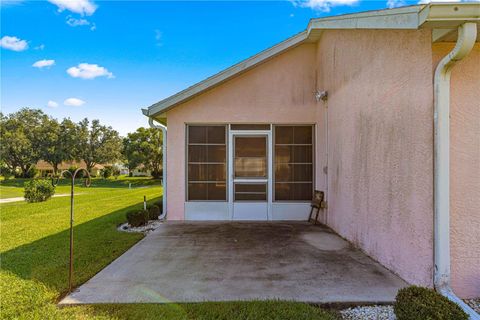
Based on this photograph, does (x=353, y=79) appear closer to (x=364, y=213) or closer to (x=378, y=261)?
(x=364, y=213)

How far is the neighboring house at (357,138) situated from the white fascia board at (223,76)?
0.03 m

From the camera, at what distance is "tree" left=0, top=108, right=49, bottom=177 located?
3653cm

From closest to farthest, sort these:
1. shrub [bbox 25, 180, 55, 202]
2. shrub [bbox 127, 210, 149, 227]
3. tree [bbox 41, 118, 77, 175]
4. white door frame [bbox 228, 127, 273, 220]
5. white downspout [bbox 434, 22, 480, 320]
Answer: white downspout [bbox 434, 22, 480, 320]
shrub [bbox 127, 210, 149, 227]
white door frame [bbox 228, 127, 273, 220]
shrub [bbox 25, 180, 55, 202]
tree [bbox 41, 118, 77, 175]

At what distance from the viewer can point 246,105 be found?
7.29 m

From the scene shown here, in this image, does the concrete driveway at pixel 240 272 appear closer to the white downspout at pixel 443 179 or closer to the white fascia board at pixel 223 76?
the white downspout at pixel 443 179

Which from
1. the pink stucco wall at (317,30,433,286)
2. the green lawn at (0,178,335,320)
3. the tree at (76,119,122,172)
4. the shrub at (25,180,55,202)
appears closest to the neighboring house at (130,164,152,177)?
the tree at (76,119,122,172)

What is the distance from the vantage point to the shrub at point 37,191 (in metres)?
12.3

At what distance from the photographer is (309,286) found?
11.2ft

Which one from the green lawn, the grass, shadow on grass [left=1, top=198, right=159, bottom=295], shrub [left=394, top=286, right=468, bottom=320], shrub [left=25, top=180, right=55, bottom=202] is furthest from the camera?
the grass

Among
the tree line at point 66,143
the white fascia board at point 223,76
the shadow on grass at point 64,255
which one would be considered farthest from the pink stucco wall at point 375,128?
→ the tree line at point 66,143

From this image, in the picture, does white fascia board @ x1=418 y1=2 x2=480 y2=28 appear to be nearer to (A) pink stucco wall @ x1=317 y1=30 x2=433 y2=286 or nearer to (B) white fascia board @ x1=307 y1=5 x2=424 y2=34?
(B) white fascia board @ x1=307 y1=5 x2=424 y2=34

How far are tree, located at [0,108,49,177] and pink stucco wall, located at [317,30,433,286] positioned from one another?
147ft

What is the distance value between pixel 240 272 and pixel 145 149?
31867 millimetres

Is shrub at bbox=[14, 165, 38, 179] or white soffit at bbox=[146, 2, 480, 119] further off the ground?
white soffit at bbox=[146, 2, 480, 119]
